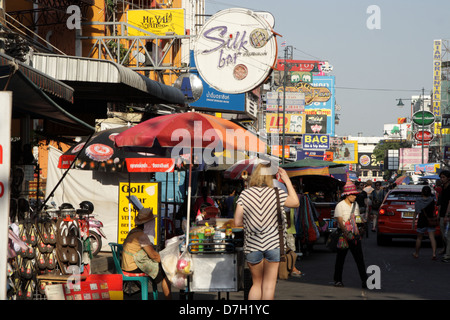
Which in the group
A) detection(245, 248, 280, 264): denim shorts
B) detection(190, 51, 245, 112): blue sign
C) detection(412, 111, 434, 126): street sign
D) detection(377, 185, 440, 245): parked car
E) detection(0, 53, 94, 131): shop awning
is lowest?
detection(377, 185, 440, 245): parked car

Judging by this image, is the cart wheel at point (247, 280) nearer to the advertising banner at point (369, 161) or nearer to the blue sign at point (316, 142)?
the blue sign at point (316, 142)

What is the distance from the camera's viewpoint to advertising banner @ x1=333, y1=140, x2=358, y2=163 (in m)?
115

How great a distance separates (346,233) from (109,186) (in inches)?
287

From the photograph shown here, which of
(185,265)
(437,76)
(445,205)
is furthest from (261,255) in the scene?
(437,76)

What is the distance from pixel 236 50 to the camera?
60.3ft

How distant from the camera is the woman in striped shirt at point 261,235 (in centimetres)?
891

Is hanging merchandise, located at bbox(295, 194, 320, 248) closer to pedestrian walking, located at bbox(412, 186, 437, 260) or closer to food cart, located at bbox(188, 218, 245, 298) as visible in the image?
pedestrian walking, located at bbox(412, 186, 437, 260)

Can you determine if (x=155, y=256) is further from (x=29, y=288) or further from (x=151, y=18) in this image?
(x=151, y=18)

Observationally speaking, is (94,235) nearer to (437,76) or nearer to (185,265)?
(185,265)

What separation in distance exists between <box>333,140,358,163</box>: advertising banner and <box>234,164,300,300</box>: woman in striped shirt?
10670 centimetres

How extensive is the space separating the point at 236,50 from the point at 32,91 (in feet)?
35.3

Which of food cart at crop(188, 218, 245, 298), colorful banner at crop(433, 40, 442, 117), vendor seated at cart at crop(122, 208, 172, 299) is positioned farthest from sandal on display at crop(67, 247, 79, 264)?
colorful banner at crop(433, 40, 442, 117)

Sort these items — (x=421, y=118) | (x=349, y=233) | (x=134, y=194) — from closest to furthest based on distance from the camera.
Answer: (x=349, y=233) → (x=134, y=194) → (x=421, y=118)

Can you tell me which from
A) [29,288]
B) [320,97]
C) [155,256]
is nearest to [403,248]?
[155,256]
